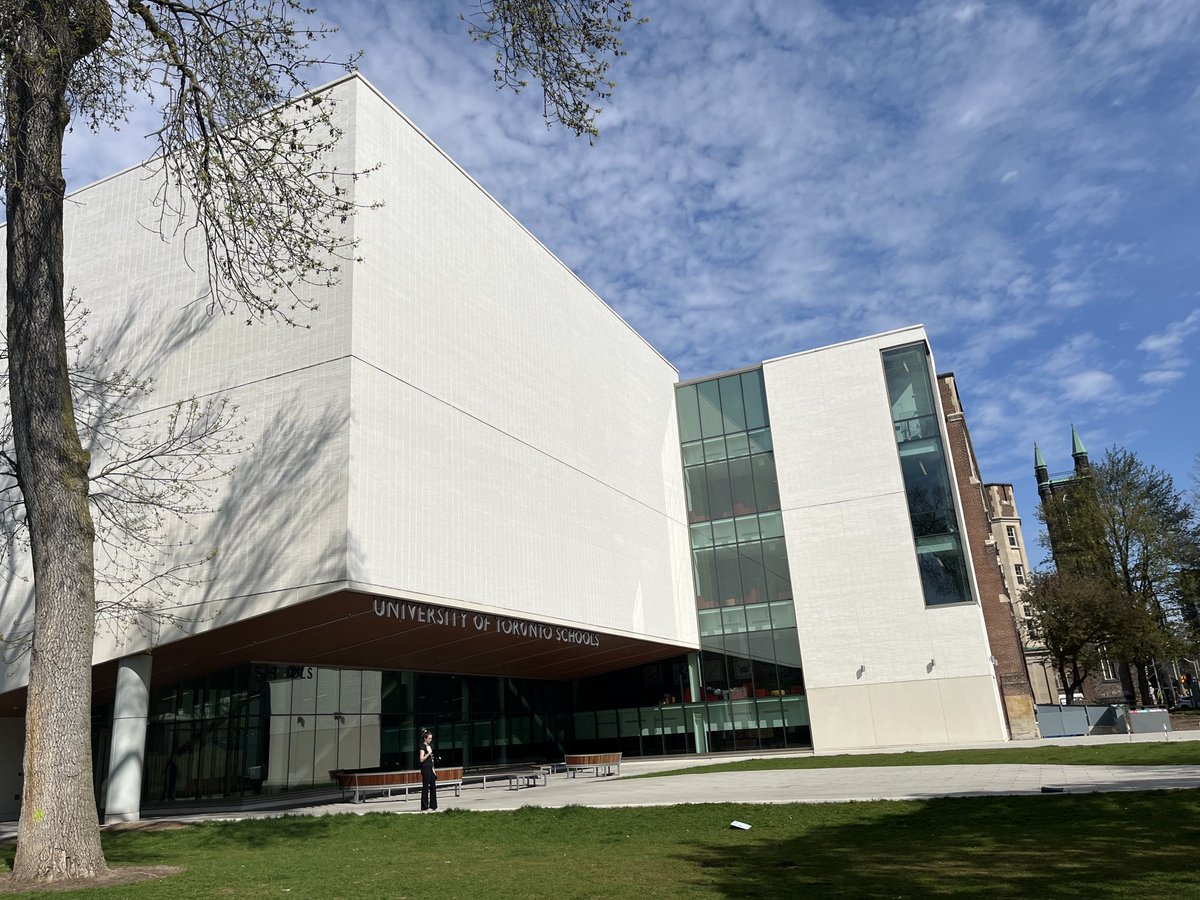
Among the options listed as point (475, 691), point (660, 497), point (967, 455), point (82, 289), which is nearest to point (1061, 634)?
point (967, 455)

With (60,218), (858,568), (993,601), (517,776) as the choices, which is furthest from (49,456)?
(993,601)

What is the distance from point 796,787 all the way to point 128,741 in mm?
13813

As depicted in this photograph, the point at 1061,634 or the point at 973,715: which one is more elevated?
the point at 1061,634

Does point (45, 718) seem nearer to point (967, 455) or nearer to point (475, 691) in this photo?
point (475, 691)

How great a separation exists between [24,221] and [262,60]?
3.61 meters

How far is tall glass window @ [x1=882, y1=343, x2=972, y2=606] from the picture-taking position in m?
32.2

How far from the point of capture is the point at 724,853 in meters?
10.3

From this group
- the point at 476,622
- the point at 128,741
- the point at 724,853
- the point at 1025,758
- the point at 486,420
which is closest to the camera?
the point at 724,853

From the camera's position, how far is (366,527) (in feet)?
62.4

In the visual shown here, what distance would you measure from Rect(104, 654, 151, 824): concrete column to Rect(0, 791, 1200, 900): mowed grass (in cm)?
391

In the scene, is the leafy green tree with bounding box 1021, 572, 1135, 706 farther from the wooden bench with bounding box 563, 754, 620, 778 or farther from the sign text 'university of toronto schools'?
the wooden bench with bounding box 563, 754, 620, 778

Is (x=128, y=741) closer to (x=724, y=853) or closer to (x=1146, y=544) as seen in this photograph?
(x=724, y=853)


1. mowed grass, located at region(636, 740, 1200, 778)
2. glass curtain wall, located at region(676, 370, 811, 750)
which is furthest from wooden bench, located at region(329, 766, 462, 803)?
glass curtain wall, located at region(676, 370, 811, 750)

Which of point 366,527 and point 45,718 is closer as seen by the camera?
point 45,718
